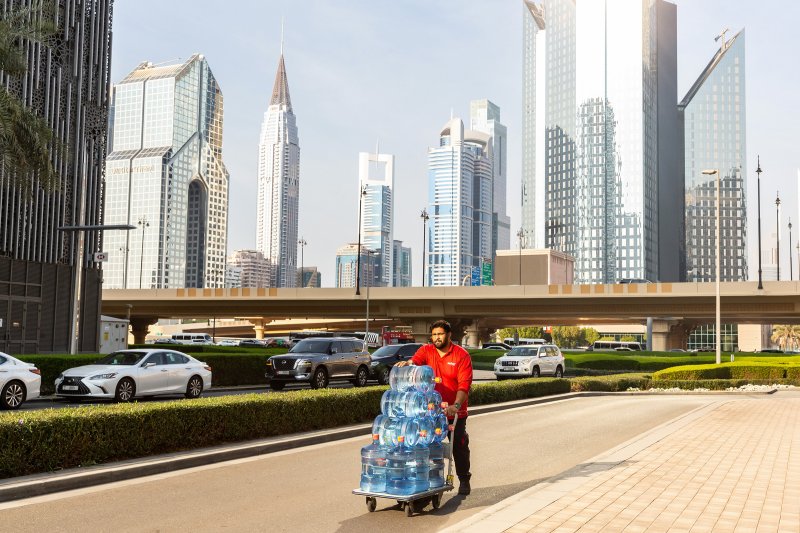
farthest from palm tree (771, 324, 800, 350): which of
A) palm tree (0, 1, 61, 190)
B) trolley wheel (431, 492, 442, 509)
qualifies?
trolley wheel (431, 492, 442, 509)

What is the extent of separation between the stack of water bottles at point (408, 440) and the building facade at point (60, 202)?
3040 cm

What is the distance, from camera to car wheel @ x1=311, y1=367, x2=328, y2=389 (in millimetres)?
27828

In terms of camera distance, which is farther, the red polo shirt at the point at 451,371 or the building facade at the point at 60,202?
the building facade at the point at 60,202

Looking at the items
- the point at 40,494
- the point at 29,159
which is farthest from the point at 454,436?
the point at 29,159

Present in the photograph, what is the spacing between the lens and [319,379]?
28109mm

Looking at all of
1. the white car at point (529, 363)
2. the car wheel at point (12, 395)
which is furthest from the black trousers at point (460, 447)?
the white car at point (529, 363)

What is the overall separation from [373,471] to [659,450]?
632 cm

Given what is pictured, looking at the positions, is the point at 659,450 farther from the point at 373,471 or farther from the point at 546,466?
the point at 373,471

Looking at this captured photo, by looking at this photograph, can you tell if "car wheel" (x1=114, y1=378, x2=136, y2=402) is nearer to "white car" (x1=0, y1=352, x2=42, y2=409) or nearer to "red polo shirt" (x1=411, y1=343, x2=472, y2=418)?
"white car" (x1=0, y1=352, x2=42, y2=409)

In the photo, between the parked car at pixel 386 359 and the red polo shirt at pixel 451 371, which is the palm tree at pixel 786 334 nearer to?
the parked car at pixel 386 359

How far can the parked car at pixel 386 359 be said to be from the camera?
1224 inches

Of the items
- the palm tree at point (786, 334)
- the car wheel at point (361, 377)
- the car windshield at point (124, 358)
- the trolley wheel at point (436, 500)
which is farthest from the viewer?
the palm tree at point (786, 334)

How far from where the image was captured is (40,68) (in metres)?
40.7

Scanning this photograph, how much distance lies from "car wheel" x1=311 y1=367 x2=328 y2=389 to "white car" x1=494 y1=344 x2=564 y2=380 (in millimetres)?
11638
